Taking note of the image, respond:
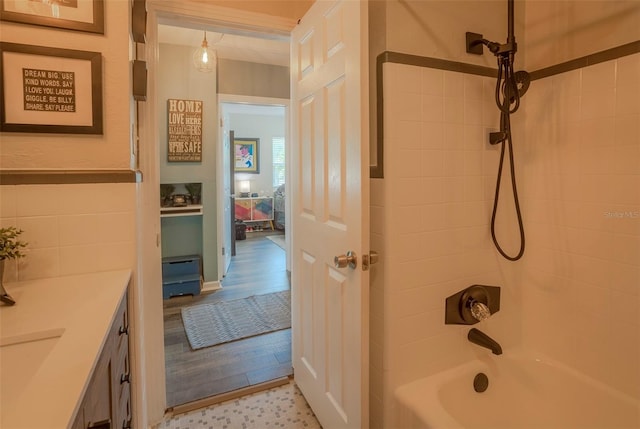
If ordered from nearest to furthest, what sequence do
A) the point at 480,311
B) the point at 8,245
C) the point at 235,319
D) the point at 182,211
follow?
the point at 8,245
the point at 480,311
the point at 235,319
the point at 182,211

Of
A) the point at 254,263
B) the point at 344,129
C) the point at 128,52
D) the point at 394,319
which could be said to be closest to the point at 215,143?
the point at 254,263

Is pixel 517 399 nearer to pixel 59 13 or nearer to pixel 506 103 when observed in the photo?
pixel 506 103

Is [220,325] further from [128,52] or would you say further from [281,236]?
[281,236]

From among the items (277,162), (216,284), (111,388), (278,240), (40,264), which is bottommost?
(216,284)

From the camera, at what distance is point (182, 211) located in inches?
142

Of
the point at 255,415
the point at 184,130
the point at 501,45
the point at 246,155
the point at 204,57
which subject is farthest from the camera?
the point at 246,155

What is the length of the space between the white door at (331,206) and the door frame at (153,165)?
0.28m

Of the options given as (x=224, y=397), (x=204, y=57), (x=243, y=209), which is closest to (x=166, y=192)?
(x=204, y=57)

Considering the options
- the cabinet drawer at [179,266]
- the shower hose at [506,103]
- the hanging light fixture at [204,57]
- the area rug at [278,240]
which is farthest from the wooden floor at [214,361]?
the area rug at [278,240]

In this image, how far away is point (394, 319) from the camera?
4.60 feet

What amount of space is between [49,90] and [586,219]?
6.96 ft

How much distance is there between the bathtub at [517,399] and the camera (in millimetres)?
1340

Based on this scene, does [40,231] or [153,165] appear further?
[153,165]

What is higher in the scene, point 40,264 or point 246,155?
point 246,155
